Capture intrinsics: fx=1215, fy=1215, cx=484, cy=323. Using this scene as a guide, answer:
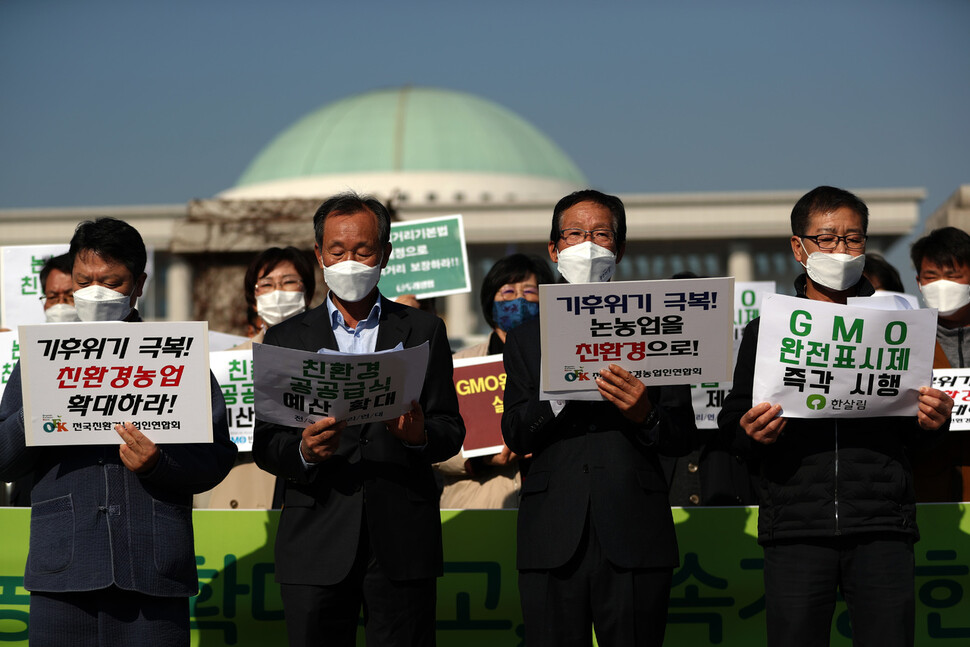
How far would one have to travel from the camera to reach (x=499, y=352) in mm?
6750

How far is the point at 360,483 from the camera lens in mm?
4504

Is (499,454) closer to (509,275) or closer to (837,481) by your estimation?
(509,275)

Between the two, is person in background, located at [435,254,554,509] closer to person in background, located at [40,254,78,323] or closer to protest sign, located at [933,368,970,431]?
protest sign, located at [933,368,970,431]

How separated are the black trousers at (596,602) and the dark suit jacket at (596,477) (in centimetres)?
6

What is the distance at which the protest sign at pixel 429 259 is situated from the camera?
8750mm

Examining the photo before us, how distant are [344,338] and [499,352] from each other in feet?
6.99

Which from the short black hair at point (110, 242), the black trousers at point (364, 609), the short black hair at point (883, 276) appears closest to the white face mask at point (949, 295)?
the short black hair at point (883, 276)

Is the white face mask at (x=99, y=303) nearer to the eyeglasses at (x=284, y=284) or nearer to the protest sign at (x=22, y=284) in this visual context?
the eyeglasses at (x=284, y=284)

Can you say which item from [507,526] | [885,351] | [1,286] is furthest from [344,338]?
[1,286]

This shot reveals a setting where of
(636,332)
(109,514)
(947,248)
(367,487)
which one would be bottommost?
(109,514)

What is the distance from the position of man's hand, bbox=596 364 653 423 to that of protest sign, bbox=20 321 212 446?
4.89ft

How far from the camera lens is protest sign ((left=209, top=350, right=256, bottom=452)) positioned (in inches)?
275

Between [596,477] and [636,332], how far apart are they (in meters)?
0.56

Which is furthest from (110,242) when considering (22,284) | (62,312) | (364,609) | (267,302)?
(22,284)
